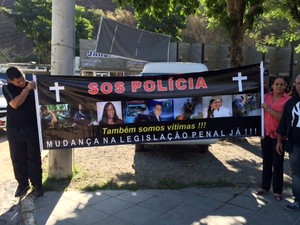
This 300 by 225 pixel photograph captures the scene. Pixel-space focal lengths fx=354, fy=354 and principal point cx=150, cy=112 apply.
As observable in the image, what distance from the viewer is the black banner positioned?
5414 mm

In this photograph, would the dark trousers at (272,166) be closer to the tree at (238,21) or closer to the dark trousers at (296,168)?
the dark trousers at (296,168)

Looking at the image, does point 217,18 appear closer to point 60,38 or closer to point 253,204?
point 60,38

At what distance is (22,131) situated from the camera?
202 inches

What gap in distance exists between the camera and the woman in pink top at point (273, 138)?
4957mm

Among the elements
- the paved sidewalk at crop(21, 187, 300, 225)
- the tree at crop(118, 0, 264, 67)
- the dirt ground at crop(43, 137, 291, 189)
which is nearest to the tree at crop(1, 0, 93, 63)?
the tree at crop(118, 0, 264, 67)

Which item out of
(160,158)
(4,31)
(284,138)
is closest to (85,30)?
(160,158)

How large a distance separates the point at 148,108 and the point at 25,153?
1.99m

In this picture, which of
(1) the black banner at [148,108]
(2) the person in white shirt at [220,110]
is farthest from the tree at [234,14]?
(2) the person in white shirt at [220,110]

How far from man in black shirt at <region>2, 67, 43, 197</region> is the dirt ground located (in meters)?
0.69

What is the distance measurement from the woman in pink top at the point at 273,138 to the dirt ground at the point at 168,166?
0.63 meters

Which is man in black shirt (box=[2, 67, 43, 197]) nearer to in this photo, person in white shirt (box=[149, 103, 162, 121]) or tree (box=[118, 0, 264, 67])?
person in white shirt (box=[149, 103, 162, 121])

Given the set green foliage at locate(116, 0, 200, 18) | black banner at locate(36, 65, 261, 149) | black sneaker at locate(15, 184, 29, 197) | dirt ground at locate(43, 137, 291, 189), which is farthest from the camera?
green foliage at locate(116, 0, 200, 18)

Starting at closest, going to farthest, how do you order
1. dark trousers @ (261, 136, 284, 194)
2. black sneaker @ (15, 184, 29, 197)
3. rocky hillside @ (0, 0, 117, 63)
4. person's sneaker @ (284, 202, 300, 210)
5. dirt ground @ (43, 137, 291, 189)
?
person's sneaker @ (284, 202, 300, 210), dark trousers @ (261, 136, 284, 194), black sneaker @ (15, 184, 29, 197), dirt ground @ (43, 137, 291, 189), rocky hillside @ (0, 0, 117, 63)

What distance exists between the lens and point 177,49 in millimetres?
23312
